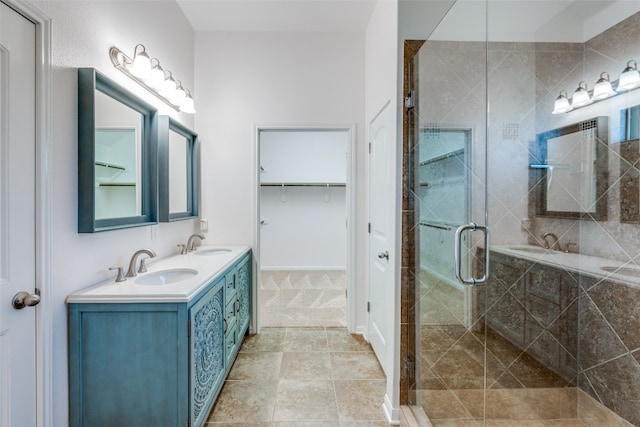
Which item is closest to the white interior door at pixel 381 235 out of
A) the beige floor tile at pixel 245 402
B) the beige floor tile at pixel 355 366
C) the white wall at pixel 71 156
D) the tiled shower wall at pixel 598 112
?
the beige floor tile at pixel 355 366

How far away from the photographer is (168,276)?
196 cm

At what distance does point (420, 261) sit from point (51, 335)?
1873 millimetres

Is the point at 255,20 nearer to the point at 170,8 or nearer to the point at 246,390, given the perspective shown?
the point at 170,8

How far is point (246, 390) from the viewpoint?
205 cm

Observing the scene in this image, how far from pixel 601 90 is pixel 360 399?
2381 mm

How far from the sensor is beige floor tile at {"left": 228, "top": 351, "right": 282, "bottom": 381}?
2.21 metres

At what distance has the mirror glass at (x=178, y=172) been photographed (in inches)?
94.1

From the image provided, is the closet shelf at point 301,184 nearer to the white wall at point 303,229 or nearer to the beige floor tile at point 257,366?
the white wall at point 303,229

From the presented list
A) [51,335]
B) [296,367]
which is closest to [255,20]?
[51,335]

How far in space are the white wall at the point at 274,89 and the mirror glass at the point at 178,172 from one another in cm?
28

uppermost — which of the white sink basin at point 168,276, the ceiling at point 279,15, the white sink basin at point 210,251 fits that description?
the ceiling at point 279,15

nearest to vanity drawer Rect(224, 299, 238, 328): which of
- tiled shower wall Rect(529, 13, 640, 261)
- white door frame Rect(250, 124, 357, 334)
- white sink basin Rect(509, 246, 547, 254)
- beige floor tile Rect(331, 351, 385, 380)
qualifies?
white door frame Rect(250, 124, 357, 334)

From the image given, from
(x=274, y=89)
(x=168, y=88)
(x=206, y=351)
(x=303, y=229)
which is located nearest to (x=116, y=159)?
(x=168, y=88)

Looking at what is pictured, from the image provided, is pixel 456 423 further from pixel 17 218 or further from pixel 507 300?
pixel 17 218
